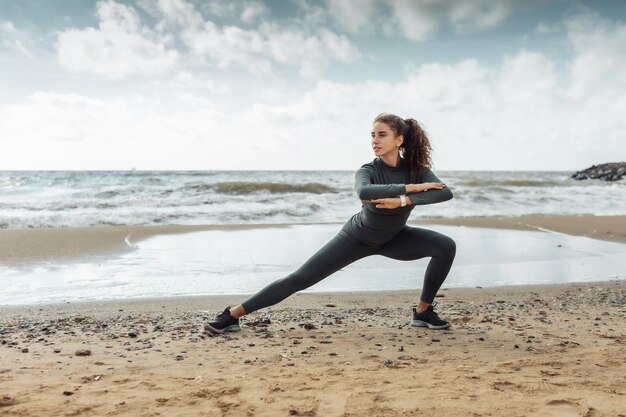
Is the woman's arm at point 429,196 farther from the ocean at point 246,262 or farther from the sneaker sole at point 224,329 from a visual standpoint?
the ocean at point 246,262

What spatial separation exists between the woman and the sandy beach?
1.20 ft

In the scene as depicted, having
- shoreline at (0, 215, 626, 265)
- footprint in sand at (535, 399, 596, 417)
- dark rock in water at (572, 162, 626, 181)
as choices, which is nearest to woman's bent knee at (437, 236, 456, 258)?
footprint in sand at (535, 399, 596, 417)

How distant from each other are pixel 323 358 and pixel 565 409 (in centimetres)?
171

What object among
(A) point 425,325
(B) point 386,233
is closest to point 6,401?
(B) point 386,233

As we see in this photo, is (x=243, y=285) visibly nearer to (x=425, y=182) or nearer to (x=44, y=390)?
(x=425, y=182)

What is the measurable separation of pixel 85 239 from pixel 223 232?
333 cm

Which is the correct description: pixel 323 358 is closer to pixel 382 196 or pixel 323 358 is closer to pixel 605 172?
pixel 382 196

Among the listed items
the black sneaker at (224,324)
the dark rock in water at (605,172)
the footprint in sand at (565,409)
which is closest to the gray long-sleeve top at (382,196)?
the black sneaker at (224,324)

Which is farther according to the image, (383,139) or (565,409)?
(383,139)

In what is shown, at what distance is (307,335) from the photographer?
4.80m

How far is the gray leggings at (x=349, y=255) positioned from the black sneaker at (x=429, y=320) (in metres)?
0.41

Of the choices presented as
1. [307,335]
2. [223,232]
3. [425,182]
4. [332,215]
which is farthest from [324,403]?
[332,215]

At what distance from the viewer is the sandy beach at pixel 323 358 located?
3121mm

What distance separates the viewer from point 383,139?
4.69 meters
